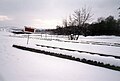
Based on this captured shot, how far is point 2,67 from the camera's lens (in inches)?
268

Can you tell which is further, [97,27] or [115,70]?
[97,27]

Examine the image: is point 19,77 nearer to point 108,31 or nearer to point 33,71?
point 33,71

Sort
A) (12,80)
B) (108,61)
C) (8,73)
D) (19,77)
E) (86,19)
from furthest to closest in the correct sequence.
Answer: (86,19), (108,61), (8,73), (19,77), (12,80)

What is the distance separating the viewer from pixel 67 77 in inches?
240

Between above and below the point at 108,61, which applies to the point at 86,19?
above

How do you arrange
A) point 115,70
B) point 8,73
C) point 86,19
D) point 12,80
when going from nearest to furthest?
point 12,80
point 8,73
point 115,70
point 86,19

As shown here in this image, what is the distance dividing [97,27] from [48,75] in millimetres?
64156

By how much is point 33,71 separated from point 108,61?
4.95 meters

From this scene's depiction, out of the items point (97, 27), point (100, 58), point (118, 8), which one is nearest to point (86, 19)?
point (118, 8)

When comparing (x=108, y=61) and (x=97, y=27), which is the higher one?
(x=97, y=27)

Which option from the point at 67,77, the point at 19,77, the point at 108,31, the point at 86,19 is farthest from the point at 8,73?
the point at 108,31

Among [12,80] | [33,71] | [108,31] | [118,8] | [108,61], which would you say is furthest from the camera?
[108,31]

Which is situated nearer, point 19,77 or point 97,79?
point 19,77

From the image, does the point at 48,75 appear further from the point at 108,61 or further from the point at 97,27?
the point at 97,27
